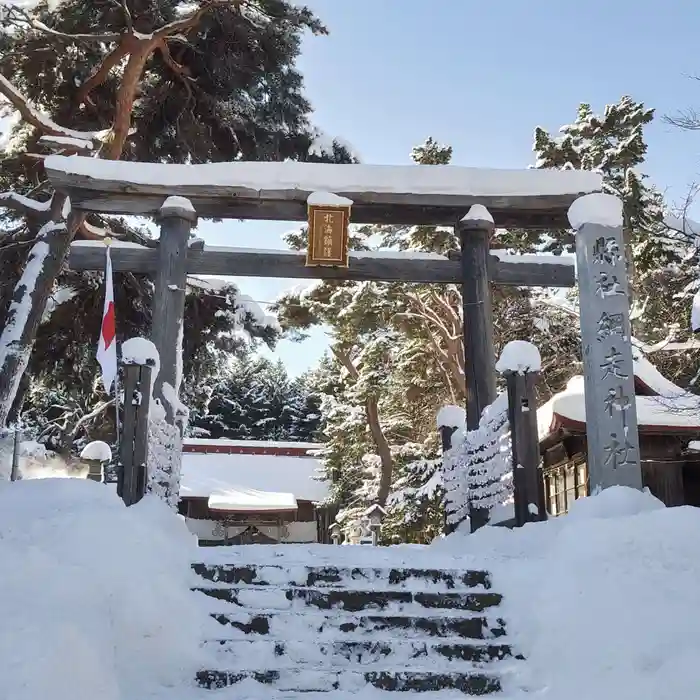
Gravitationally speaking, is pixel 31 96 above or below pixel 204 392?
above

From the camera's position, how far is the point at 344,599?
507 cm

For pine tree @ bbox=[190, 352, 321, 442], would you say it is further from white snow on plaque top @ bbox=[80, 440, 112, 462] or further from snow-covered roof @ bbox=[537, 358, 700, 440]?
snow-covered roof @ bbox=[537, 358, 700, 440]

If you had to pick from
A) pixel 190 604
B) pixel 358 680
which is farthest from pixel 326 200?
pixel 358 680

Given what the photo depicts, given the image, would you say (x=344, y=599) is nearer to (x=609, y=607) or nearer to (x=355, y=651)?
(x=355, y=651)

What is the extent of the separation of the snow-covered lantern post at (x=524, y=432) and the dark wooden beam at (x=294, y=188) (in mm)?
3050

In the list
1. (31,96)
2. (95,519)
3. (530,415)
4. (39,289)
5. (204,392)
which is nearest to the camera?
(95,519)

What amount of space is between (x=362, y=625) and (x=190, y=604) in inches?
42.4

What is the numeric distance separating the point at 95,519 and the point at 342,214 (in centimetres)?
529

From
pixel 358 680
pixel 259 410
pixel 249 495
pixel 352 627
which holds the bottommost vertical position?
pixel 358 680

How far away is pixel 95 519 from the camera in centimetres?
479

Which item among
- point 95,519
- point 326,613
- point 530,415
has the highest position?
point 530,415

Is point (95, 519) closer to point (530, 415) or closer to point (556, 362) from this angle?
point (530, 415)

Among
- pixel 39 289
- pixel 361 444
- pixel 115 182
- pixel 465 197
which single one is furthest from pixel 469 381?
pixel 361 444

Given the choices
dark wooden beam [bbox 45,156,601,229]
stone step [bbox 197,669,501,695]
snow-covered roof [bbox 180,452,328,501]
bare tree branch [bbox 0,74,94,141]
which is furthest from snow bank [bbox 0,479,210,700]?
snow-covered roof [bbox 180,452,328,501]
